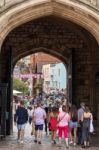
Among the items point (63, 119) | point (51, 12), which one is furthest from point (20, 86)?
point (63, 119)

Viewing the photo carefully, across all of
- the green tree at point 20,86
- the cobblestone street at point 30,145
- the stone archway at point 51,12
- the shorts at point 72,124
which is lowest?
the cobblestone street at point 30,145

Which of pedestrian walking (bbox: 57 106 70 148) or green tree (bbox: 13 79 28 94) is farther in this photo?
green tree (bbox: 13 79 28 94)

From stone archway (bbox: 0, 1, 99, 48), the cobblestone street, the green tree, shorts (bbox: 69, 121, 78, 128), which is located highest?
the green tree

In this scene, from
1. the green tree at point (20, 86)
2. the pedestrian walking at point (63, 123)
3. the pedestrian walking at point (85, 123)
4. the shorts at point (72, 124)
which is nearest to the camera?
the pedestrian walking at point (63, 123)

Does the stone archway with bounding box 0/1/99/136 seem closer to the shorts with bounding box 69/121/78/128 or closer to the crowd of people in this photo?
the crowd of people

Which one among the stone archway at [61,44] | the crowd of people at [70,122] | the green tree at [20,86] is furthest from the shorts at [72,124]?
the green tree at [20,86]

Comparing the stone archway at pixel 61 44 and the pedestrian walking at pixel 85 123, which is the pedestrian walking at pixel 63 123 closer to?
the pedestrian walking at pixel 85 123

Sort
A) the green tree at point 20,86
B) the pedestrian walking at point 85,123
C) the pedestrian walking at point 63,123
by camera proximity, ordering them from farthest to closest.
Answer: the green tree at point 20,86, the pedestrian walking at point 85,123, the pedestrian walking at point 63,123

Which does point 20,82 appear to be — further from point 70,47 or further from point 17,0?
point 17,0

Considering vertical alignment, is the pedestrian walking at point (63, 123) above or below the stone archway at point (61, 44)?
below

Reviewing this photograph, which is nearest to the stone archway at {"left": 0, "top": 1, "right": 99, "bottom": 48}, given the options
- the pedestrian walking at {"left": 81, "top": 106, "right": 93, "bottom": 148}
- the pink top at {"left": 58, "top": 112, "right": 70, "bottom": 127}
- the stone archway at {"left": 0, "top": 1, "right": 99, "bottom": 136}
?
the pedestrian walking at {"left": 81, "top": 106, "right": 93, "bottom": 148}

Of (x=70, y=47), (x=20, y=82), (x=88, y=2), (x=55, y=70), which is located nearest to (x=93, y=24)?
(x=88, y=2)

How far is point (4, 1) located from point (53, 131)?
192 inches

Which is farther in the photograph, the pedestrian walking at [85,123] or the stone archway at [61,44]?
the stone archway at [61,44]
